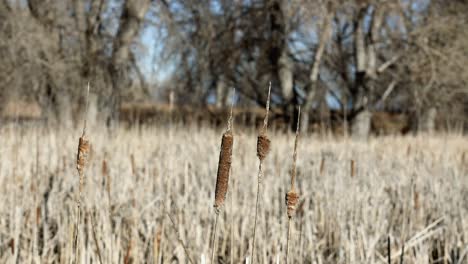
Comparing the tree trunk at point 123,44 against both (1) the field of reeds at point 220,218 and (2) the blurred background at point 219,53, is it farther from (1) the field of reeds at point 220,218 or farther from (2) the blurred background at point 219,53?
(1) the field of reeds at point 220,218

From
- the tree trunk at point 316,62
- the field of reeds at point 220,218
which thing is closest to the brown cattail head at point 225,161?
the field of reeds at point 220,218


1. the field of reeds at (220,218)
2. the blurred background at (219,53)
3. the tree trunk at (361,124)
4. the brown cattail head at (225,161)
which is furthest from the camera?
the tree trunk at (361,124)

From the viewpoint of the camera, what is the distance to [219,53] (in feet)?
37.1

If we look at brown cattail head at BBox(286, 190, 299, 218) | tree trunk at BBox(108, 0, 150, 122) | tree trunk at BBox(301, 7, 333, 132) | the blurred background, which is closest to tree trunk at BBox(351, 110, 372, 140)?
the blurred background

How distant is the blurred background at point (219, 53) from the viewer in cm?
884

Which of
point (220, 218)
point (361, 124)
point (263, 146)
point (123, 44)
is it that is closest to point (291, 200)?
point (263, 146)

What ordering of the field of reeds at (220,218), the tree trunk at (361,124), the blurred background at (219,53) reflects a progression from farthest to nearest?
the tree trunk at (361,124)
the blurred background at (219,53)
the field of reeds at (220,218)

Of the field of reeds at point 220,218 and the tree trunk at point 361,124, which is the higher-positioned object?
the tree trunk at point 361,124

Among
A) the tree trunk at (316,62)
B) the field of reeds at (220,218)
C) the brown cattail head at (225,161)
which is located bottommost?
the field of reeds at (220,218)

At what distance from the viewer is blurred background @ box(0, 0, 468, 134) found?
29.0 ft

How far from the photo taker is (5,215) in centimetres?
257

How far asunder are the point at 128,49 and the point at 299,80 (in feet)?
14.5

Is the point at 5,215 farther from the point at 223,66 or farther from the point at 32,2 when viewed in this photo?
the point at 223,66

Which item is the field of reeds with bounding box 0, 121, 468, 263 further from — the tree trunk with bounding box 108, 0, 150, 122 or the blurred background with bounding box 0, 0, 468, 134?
the tree trunk with bounding box 108, 0, 150, 122
